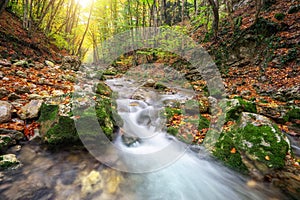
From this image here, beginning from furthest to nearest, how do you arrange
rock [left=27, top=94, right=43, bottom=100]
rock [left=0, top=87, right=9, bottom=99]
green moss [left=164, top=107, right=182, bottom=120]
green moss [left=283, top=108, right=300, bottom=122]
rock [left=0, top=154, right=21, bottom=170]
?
green moss [left=164, top=107, right=182, bottom=120] → green moss [left=283, top=108, right=300, bottom=122] → rock [left=27, top=94, right=43, bottom=100] → rock [left=0, top=87, right=9, bottom=99] → rock [left=0, top=154, right=21, bottom=170]

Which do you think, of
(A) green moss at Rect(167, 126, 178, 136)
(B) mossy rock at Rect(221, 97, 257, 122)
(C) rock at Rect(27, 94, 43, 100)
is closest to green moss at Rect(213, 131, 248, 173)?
(B) mossy rock at Rect(221, 97, 257, 122)

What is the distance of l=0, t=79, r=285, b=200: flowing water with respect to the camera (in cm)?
286

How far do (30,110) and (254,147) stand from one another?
5.39 metres

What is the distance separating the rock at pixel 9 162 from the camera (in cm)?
301

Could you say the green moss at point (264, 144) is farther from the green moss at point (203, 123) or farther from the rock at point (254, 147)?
the green moss at point (203, 123)

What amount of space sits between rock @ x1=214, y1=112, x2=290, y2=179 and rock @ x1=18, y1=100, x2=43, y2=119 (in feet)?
15.3

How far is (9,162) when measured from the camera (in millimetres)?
3084

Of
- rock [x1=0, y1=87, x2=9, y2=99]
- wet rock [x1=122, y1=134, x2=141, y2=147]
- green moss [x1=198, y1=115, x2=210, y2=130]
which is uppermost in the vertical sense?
rock [x1=0, y1=87, x2=9, y2=99]

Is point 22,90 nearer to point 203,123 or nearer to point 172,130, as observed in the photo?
point 172,130

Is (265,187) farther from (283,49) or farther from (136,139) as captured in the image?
(283,49)

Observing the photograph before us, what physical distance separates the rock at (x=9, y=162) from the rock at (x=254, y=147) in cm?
430

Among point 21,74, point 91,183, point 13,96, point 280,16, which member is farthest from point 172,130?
point 280,16

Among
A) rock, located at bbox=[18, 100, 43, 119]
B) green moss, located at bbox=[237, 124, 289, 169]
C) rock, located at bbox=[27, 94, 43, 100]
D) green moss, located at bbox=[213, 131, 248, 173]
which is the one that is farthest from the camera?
rock, located at bbox=[27, 94, 43, 100]

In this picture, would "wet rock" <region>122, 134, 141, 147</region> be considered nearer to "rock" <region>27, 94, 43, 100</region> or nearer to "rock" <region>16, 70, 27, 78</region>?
"rock" <region>27, 94, 43, 100</region>
